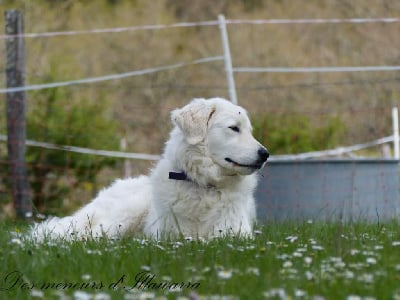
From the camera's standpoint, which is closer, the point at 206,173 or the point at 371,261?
the point at 371,261

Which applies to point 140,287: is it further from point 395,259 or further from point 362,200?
point 362,200

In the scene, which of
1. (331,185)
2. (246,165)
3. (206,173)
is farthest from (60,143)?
(246,165)

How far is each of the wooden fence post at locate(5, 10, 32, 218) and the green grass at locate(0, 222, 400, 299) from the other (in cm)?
460

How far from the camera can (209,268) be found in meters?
3.52

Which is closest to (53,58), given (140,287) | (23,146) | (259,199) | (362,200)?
(23,146)

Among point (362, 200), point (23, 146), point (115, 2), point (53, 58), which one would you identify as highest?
point (115, 2)

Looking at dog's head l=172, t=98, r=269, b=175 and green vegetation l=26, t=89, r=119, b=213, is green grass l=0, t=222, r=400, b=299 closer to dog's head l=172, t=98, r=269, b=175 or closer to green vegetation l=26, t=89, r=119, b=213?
dog's head l=172, t=98, r=269, b=175

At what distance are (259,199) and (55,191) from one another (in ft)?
11.3

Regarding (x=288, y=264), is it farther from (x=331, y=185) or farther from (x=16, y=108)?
(x=16, y=108)

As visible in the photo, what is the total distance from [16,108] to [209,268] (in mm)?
6001

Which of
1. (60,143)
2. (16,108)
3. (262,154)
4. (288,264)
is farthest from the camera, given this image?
(60,143)

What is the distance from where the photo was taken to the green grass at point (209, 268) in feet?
10.3

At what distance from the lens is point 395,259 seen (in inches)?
143

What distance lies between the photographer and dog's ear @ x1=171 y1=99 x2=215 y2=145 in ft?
18.4
